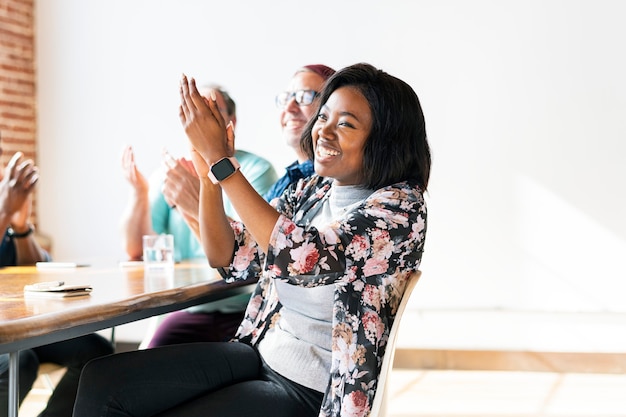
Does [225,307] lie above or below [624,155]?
below

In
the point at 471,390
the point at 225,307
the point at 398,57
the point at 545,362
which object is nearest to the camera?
the point at 225,307

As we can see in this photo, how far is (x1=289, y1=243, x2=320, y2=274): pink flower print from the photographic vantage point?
174cm

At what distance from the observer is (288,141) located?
281cm

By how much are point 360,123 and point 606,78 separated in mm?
3722

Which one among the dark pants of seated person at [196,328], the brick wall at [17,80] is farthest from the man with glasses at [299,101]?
the brick wall at [17,80]

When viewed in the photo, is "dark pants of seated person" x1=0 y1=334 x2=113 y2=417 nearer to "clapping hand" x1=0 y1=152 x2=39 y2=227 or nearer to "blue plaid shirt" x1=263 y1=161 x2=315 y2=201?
"clapping hand" x1=0 y1=152 x2=39 y2=227

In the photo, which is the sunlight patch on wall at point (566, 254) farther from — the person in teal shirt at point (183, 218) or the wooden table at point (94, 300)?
the wooden table at point (94, 300)

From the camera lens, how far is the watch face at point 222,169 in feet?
5.94

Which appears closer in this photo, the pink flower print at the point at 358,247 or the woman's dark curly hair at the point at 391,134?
the pink flower print at the point at 358,247

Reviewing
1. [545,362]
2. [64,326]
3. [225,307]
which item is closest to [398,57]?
[545,362]

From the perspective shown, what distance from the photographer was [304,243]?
1.74 metres

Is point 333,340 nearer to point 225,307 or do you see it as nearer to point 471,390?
point 225,307

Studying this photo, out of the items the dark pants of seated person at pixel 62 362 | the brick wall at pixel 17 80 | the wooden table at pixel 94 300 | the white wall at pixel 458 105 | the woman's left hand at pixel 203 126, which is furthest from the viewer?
the brick wall at pixel 17 80

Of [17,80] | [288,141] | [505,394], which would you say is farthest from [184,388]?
[17,80]
